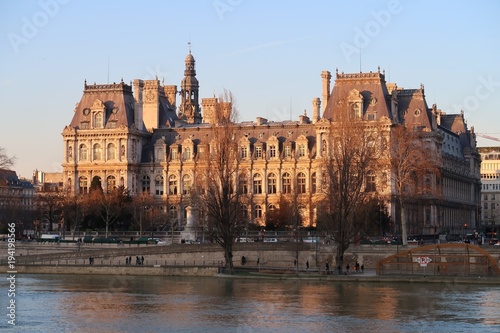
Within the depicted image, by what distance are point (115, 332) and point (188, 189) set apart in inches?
3485

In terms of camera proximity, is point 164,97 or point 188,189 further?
point 164,97

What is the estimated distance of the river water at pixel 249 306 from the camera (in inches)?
2442

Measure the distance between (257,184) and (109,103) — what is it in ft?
66.2

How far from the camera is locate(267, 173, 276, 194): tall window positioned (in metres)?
146

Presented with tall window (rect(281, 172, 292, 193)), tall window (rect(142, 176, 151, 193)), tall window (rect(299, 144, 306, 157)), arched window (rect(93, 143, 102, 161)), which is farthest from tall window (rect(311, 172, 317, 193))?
arched window (rect(93, 143, 102, 161))

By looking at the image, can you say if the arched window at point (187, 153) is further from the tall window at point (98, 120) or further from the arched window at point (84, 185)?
the arched window at point (84, 185)

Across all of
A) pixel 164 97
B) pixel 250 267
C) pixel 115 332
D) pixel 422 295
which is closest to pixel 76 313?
pixel 115 332

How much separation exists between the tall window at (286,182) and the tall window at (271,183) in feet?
3.68

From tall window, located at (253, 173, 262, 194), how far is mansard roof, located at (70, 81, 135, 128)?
16070 millimetres

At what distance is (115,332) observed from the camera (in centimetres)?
5962

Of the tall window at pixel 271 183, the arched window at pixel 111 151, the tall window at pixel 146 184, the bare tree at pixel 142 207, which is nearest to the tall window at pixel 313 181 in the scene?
the tall window at pixel 271 183

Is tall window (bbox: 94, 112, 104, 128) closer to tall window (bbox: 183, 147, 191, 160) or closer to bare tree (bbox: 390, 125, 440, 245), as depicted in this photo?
tall window (bbox: 183, 147, 191, 160)

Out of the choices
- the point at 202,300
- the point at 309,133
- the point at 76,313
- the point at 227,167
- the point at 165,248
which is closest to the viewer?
the point at 76,313

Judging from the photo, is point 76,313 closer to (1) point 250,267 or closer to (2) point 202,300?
(2) point 202,300
